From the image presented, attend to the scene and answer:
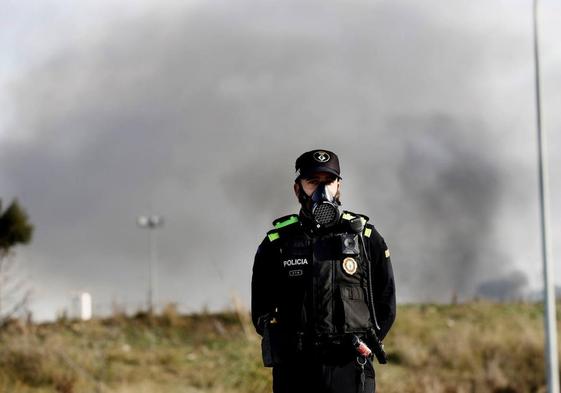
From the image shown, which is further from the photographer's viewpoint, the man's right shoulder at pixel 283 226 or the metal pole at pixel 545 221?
the metal pole at pixel 545 221

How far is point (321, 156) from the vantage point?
5422 millimetres

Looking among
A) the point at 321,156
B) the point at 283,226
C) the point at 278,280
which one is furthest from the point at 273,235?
the point at 321,156

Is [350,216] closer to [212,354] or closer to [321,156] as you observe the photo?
[321,156]

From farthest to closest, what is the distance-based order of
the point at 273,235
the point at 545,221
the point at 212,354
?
the point at 212,354 < the point at 545,221 < the point at 273,235

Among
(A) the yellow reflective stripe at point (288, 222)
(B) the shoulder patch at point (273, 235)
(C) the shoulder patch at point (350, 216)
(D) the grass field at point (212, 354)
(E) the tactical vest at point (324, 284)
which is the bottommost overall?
(D) the grass field at point (212, 354)

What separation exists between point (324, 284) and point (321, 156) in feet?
2.32

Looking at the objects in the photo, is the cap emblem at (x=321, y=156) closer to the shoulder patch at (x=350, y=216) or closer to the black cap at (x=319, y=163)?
the black cap at (x=319, y=163)

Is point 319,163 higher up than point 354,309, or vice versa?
point 319,163

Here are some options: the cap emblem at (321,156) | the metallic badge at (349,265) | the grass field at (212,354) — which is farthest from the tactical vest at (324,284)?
the grass field at (212,354)

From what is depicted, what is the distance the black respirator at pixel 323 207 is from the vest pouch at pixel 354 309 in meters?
0.37

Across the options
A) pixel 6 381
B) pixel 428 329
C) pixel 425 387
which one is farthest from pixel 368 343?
pixel 428 329

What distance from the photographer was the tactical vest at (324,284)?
5.32 m

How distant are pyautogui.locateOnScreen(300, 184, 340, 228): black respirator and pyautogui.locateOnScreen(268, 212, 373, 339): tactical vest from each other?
0.29ft

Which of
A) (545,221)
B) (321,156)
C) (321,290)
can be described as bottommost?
(321,290)
